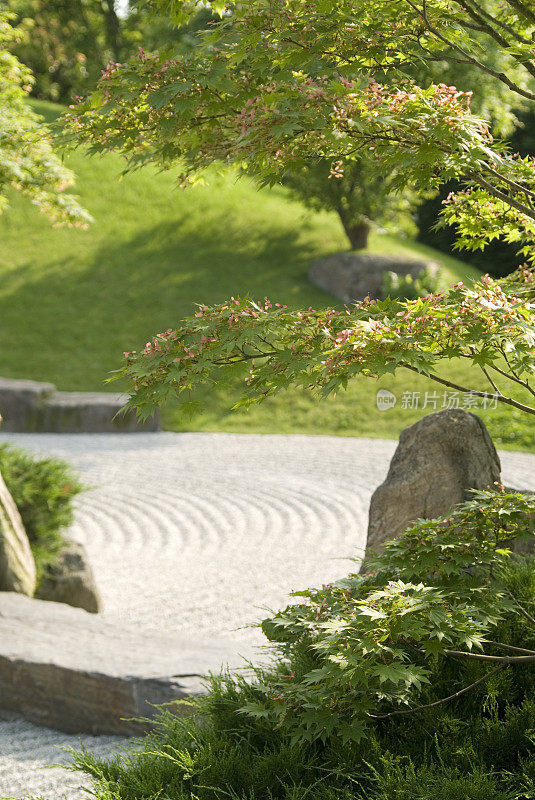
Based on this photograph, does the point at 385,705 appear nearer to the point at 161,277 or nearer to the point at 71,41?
the point at 161,277

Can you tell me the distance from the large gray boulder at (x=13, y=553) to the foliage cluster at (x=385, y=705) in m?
2.73

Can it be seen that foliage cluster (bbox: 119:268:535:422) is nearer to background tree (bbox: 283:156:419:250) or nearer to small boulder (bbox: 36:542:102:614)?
small boulder (bbox: 36:542:102:614)

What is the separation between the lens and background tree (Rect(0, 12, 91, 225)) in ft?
21.0

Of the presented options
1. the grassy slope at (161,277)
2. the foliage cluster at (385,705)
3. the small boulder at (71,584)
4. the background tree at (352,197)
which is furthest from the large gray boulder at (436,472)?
the background tree at (352,197)

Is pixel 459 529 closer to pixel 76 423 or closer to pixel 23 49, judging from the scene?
pixel 76 423

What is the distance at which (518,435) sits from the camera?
13188 mm

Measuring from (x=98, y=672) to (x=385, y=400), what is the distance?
1068 cm

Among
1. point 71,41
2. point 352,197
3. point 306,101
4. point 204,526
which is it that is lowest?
point 204,526

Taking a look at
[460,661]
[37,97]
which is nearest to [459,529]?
[460,661]

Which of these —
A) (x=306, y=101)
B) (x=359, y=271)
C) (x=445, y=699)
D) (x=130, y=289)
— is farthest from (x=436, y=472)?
(x=130, y=289)

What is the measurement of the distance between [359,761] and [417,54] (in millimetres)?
2893

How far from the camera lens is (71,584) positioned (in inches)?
250

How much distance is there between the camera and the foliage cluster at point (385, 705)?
275 centimetres

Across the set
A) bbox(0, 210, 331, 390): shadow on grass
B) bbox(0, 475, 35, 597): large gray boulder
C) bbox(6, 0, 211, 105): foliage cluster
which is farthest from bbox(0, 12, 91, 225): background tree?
bbox(6, 0, 211, 105): foliage cluster
